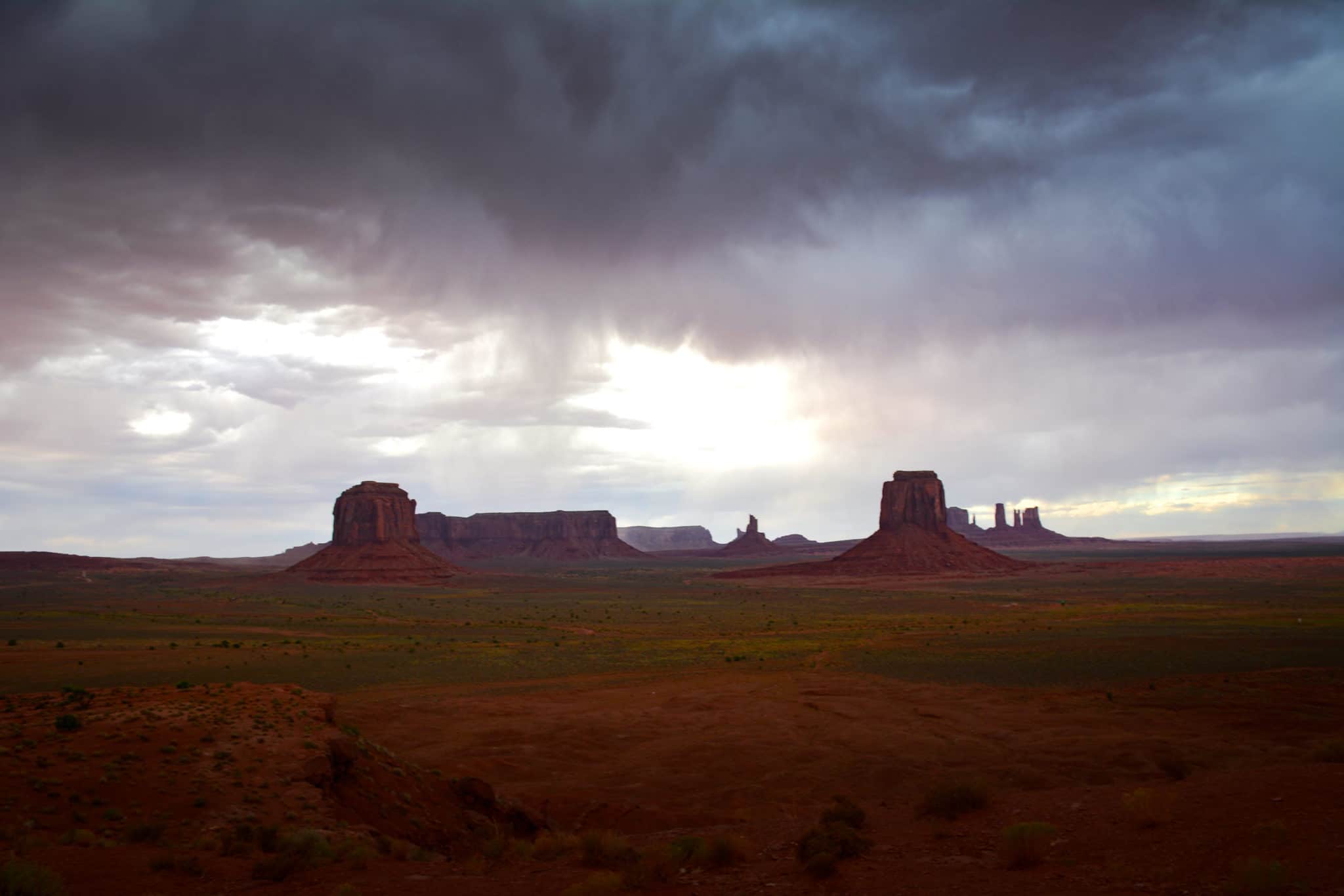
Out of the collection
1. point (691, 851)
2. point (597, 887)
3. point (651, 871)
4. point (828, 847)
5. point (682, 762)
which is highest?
point (597, 887)

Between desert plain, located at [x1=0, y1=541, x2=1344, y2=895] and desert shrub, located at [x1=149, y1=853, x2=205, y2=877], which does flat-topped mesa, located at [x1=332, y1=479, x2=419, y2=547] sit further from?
desert shrub, located at [x1=149, y1=853, x2=205, y2=877]

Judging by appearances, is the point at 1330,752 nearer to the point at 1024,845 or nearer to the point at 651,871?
the point at 1024,845

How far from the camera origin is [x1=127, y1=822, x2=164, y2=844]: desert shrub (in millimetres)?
13266

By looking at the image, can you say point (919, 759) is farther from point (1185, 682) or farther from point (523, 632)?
point (523, 632)

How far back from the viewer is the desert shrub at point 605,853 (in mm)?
14055

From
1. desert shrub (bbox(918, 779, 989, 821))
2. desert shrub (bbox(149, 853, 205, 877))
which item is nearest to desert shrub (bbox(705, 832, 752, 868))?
desert shrub (bbox(918, 779, 989, 821))

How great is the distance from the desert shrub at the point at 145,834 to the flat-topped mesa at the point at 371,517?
152493mm

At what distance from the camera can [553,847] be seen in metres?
15.1

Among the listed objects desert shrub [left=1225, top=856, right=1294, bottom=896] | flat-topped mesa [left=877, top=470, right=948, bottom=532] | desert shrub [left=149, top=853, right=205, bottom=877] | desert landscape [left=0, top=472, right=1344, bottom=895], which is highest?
flat-topped mesa [left=877, top=470, right=948, bottom=532]

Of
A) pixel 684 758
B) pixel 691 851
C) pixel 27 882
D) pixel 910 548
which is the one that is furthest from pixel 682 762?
pixel 910 548

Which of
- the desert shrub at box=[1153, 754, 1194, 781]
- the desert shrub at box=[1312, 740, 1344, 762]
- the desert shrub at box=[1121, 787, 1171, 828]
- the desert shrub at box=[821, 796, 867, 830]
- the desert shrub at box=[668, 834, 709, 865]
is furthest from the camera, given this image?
the desert shrub at box=[1153, 754, 1194, 781]

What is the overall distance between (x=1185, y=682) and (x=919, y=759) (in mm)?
15856

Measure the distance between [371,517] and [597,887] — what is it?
529ft

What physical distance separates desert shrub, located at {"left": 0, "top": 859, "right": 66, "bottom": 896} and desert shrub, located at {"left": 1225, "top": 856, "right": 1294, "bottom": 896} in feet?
47.0
